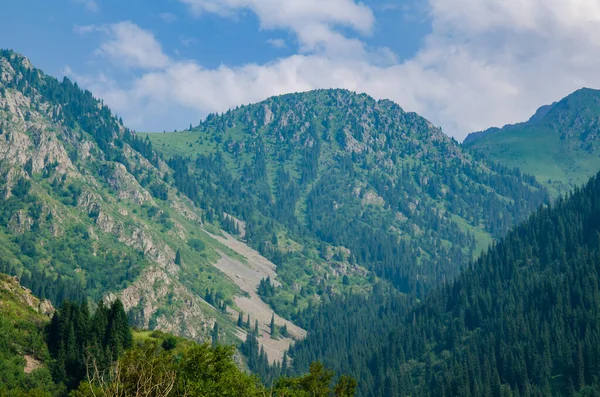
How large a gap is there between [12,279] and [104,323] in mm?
36534

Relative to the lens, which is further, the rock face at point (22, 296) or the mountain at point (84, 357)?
the rock face at point (22, 296)

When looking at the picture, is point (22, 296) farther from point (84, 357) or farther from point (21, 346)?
point (84, 357)

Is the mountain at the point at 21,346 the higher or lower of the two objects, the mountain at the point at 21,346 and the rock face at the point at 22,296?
the lower

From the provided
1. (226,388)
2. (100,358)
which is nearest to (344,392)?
(226,388)

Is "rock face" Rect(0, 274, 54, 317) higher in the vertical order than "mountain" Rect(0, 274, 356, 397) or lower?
higher

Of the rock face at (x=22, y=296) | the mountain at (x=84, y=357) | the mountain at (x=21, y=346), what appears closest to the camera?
the mountain at (x=84, y=357)

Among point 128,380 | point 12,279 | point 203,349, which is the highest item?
point 12,279

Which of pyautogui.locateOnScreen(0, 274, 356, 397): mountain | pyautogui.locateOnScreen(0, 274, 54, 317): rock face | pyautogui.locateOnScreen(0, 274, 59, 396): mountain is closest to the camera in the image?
pyautogui.locateOnScreen(0, 274, 356, 397): mountain

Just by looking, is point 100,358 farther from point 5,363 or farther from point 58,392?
point 5,363

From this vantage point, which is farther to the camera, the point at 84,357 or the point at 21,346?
the point at 21,346

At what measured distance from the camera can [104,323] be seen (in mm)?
141750

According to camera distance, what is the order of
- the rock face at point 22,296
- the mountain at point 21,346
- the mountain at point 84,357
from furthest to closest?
1. the rock face at point 22,296
2. the mountain at point 21,346
3. the mountain at point 84,357

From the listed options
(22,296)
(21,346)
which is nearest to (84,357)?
(21,346)

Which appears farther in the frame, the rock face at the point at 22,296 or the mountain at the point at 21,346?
the rock face at the point at 22,296
